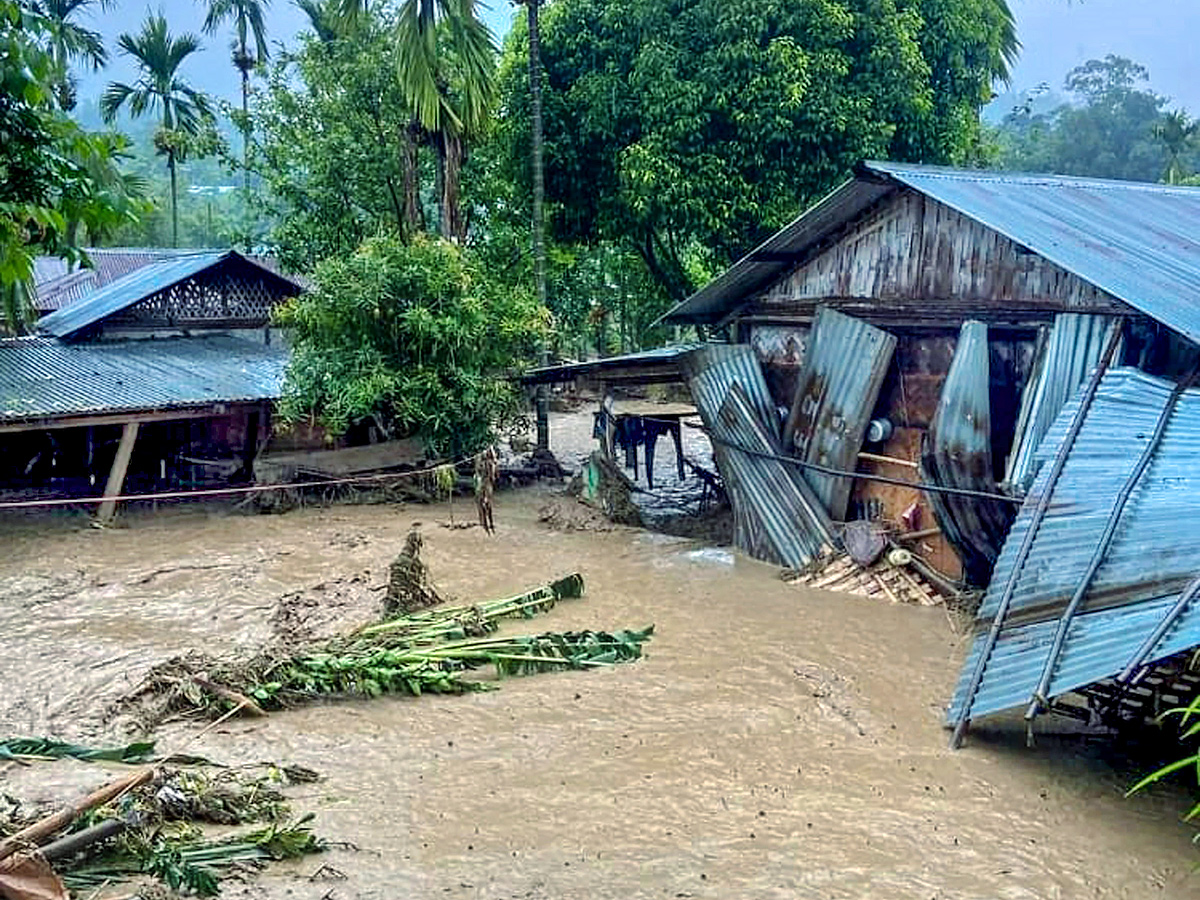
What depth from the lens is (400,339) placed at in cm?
1461

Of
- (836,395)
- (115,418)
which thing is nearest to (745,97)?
(836,395)

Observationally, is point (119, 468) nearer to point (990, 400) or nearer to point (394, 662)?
point (394, 662)

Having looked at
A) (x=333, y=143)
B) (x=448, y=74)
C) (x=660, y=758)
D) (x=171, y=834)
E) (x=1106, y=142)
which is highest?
(x=1106, y=142)

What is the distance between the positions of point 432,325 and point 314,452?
274 centimetres

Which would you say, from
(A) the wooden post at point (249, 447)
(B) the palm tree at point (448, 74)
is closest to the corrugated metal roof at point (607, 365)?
(B) the palm tree at point (448, 74)

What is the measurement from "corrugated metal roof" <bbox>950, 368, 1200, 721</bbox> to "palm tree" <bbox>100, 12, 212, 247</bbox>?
23.4 m

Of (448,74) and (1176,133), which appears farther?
(1176,133)

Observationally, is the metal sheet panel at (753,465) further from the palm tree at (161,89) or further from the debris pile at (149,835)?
the palm tree at (161,89)

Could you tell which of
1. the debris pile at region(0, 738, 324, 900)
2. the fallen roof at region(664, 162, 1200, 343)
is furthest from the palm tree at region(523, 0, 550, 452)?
the debris pile at region(0, 738, 324, 900)

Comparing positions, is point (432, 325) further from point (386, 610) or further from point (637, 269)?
point (637, 269)

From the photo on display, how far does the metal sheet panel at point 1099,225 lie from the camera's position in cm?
901

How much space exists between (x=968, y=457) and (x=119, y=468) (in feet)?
33.1

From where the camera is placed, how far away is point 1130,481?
296 inches

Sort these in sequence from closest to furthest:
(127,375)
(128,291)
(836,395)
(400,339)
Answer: (836,395) → (127,375) → (400,339) → (128,291)
